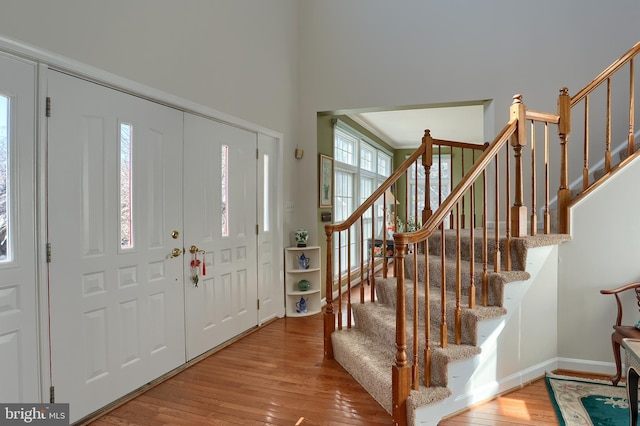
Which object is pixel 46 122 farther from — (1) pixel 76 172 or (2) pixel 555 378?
(2) pixel 555 378

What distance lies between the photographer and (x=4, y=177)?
74.9 inches

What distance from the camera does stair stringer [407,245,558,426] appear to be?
7.42ft

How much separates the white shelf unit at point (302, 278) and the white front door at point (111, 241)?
5.27ft

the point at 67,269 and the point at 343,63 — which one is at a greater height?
the point at 343,63

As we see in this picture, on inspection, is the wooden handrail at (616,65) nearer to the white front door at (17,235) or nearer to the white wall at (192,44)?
the white wall at (192,44)

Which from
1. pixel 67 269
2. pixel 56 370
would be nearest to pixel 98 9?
pixel 67 269

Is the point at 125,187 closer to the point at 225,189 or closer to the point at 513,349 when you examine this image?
the point at 225,189

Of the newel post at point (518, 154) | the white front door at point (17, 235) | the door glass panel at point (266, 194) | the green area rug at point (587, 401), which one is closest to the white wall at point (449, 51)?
the door glass panel at point (266, 194)

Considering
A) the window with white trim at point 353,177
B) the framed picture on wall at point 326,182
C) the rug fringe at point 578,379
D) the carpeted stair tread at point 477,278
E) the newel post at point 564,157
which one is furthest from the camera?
the window with white trim at point 353,177

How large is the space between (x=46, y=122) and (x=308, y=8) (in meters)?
3.49

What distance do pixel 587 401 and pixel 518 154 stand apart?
1.64 m

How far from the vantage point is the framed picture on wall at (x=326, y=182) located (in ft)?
15.8

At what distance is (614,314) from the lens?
2779mm

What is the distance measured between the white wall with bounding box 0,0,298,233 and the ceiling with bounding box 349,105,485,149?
58.3 inches
